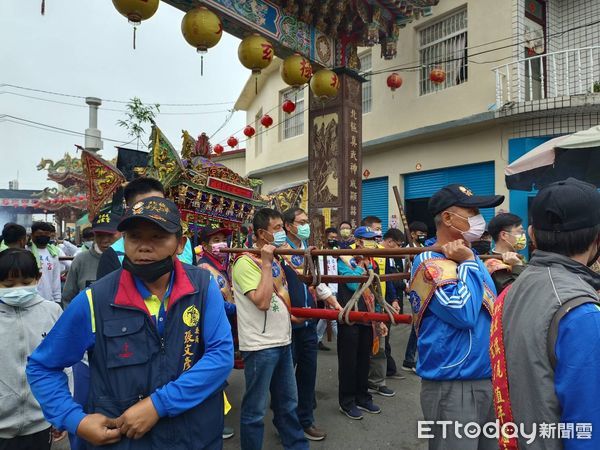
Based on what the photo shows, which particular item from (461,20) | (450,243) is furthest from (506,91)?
(450,243)

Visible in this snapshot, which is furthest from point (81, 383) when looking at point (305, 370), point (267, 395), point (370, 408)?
point (370, 408)

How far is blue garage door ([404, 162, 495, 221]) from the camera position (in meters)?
9.87

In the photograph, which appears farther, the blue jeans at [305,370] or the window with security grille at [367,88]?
the window with security grille at [367,88]

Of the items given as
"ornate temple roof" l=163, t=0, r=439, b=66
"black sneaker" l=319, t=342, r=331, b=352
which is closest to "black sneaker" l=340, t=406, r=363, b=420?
"black sneaker" l=319, t=342, r=331, b=352

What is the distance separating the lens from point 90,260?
376 cm

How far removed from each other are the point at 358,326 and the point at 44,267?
4.09 meters

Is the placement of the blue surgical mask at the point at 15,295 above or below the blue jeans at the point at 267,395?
above

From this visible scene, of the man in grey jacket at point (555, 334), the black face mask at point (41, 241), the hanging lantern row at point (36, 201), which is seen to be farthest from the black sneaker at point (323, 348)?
the hanging lantern row at point (36, 201)

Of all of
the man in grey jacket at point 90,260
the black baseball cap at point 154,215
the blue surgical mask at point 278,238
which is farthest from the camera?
the man in grey jacket at point 90,260

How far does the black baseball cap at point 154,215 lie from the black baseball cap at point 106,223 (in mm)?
2090

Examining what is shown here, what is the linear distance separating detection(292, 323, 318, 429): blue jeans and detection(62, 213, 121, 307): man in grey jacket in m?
1.90

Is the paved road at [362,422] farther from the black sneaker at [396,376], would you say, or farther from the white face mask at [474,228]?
the white face mask at [474,228]

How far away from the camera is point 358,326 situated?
4.00 metres

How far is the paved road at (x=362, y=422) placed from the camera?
3404mm
